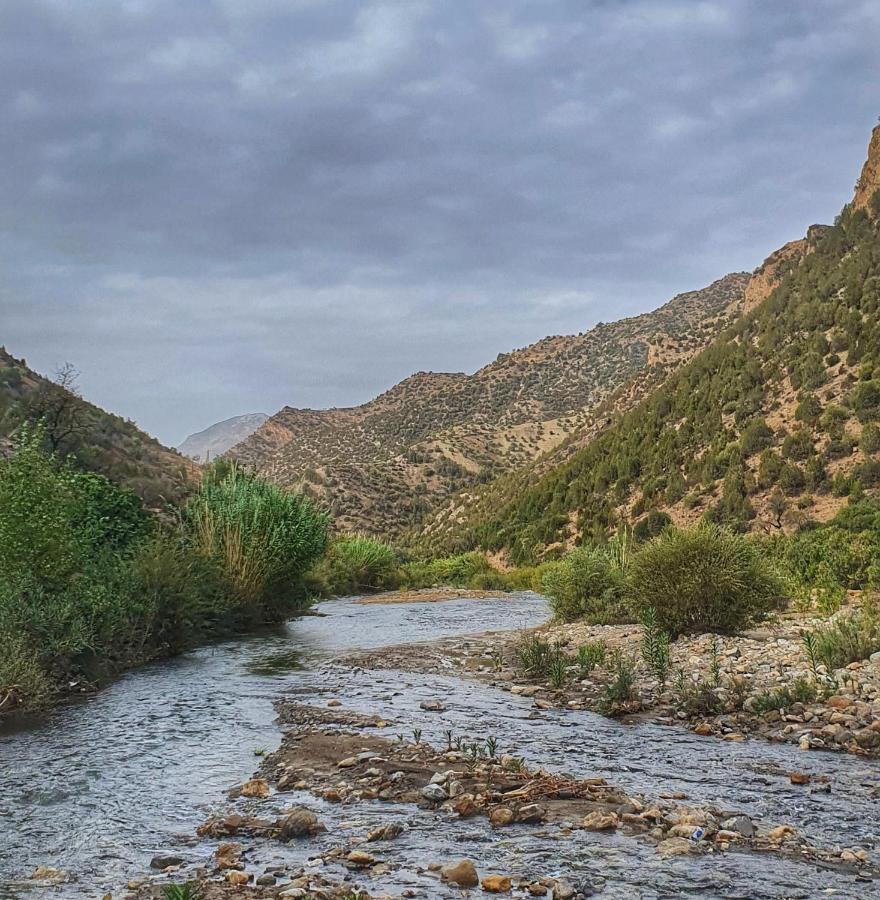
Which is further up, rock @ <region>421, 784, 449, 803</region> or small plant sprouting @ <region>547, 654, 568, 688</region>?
rock @ <region>421, 784, 449, 803</region>

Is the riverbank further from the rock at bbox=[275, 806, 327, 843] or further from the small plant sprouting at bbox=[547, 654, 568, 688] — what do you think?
the rock at bbox=[275, 806, 327, 843]

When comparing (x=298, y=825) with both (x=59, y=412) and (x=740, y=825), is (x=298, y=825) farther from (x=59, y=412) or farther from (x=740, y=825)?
(x=59, y=412)

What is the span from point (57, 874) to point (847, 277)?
1991 inches

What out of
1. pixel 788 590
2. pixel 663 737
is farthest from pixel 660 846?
pixel 788 590

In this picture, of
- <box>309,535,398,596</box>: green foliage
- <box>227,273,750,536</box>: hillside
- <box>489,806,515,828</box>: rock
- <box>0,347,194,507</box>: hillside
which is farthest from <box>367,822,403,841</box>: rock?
<box>227,273,750,536</box>: hillside

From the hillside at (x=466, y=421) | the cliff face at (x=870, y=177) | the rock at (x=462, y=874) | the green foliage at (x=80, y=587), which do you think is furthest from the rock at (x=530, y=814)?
the hillside at (x=466, y=421)

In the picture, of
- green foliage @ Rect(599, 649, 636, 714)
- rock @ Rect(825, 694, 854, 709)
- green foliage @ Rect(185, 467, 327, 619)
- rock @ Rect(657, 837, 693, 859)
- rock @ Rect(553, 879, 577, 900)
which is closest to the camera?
rock @ Rect(553, 879, 577, 900)

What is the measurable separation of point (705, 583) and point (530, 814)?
8872mm

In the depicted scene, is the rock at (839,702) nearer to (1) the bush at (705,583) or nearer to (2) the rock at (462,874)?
(1) the bush at (705,583)

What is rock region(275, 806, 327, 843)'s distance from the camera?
5.56 m

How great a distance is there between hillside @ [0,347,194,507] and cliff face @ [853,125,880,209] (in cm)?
4778

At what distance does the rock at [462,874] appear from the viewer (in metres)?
4.68

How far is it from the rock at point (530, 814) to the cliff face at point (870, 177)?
57708mm

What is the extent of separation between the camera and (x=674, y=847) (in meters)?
5.16
